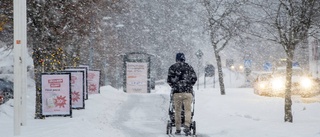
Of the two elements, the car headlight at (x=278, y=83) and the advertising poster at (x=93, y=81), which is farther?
the car headlight at (x=278, y=83)

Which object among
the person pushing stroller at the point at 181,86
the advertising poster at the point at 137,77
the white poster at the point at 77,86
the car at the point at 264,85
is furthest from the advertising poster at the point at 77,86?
the advertising poster at the point at 137,77

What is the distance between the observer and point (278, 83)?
27.6 m

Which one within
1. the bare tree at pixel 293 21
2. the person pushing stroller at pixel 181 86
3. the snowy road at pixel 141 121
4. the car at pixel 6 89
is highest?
the bare tree at pixel 293 21

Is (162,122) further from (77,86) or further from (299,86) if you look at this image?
(299,86)

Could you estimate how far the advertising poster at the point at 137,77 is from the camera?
1364 inches

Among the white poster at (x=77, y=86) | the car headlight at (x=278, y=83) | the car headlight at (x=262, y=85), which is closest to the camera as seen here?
the white poster at (x=77, y=86)

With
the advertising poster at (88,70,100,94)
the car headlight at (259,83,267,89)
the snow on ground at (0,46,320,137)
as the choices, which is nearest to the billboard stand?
the advertising poster at (88,70,100,94)

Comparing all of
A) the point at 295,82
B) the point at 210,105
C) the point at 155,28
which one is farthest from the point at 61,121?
the point at 155,28

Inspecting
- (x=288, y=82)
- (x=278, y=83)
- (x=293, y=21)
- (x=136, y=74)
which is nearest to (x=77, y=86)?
(x=288, y=82)

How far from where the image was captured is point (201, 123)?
51.3 ft

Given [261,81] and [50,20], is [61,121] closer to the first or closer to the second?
[50,20]

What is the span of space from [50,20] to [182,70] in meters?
5.97

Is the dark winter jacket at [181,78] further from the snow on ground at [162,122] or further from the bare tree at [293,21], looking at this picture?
the bare tree at [293,21]

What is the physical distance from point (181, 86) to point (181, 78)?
201mm
